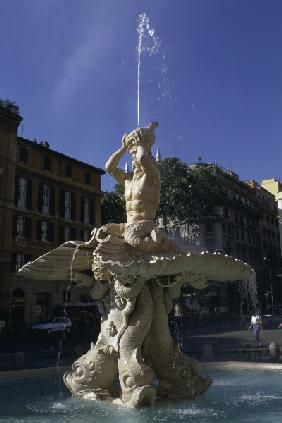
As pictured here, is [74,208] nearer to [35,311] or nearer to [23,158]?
[23,158]

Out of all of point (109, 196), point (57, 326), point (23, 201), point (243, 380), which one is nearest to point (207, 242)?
point (109, 196)

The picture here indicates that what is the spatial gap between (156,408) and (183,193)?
42509 millimetres

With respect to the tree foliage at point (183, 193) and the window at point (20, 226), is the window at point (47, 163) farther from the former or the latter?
the tree foliage at point (183, 193)

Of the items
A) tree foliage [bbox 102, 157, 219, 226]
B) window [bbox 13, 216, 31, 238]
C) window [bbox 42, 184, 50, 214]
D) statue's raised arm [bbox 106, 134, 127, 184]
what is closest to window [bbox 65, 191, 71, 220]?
window [bbox 42, 184, 50, 214]

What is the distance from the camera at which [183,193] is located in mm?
49375

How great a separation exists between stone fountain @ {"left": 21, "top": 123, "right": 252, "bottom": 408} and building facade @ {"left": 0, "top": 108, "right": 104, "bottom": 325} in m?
31.3

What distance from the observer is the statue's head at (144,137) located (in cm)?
879

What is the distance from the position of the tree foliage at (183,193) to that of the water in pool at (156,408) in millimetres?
39138

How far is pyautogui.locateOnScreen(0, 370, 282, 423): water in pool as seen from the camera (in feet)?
22.1

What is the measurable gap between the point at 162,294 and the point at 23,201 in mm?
38558

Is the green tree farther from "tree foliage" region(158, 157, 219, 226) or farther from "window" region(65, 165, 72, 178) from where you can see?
"tree foliage" region(158, 157, 219, 226)

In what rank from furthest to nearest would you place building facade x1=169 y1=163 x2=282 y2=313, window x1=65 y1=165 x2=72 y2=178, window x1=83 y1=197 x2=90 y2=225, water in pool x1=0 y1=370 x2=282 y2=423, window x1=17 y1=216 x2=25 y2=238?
building facade x1=169 y1=163 x2=282 y2=313 < window x1=83 y1=197 x2=90 y2=225 < window x1=65 y1=165 x2=72 y2=178 < window x1=17 y1=216 x2=25 y2=238 < water in pool x1=0 y1=370 x2=282 y2=423

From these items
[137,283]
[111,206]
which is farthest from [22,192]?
[137,283]

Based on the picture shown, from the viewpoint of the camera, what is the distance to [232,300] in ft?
215
